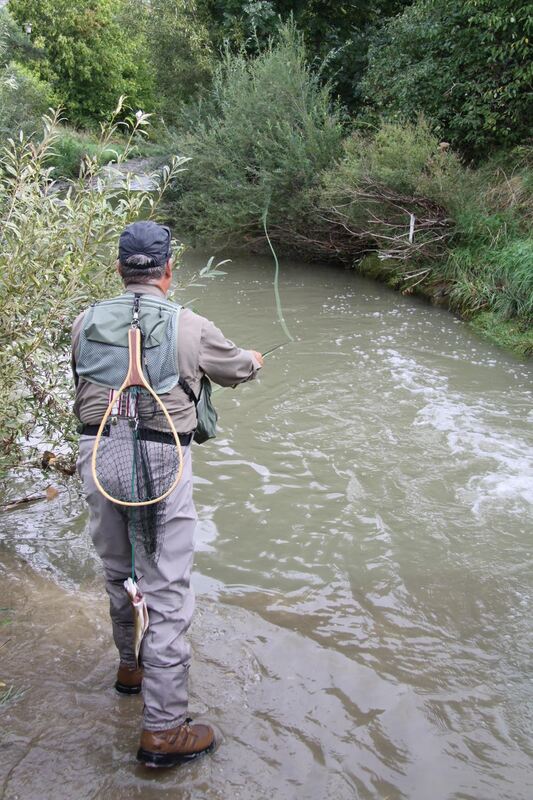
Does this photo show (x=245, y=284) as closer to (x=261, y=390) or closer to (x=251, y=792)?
(x=261, y=390)

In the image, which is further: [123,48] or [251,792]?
[123,48]

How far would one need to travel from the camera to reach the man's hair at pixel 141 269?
119 inches

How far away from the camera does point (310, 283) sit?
13680 mm

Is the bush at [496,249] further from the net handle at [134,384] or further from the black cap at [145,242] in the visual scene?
the net handle at [134,384]

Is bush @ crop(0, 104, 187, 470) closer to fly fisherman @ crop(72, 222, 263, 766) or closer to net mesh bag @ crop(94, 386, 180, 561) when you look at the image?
fly fisherman @ crop(72, 222, 263, 766)

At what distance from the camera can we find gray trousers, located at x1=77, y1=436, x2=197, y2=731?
2945 mm

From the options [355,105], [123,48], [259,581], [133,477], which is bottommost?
[259,581]

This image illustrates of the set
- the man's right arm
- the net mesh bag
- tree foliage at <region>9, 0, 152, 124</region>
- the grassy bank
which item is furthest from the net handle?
tree foliage at <region>9, 0, 152, 124</region>

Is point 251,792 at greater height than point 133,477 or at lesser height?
lesser

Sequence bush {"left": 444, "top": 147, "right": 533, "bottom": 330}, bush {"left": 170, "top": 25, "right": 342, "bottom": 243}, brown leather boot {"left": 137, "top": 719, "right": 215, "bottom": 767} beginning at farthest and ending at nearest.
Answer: bush {"left": 170, "top": 25, "right": 342, "bottom": 243}
bush {"left": 444, "top": 147, "right": 533, "bottom": 330}
brown leather boot {"left": 137, "top": 719, "right": 215, "bottom": 767}

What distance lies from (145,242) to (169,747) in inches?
80.3

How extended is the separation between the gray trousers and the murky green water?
310 millimetres

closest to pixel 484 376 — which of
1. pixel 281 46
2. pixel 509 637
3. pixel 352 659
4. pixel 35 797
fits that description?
pixel 509 637

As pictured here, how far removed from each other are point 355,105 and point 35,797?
18030 millimetres
